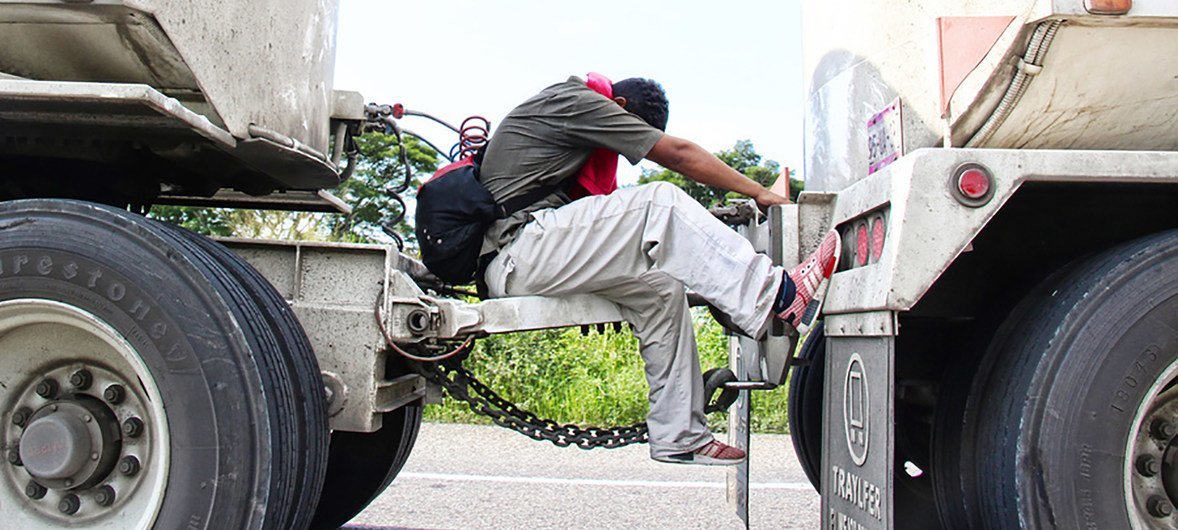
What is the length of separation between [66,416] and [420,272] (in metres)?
1.27

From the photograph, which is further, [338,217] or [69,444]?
[338,217]

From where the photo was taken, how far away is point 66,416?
2.58 m

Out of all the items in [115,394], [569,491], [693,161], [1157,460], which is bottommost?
[569,491]

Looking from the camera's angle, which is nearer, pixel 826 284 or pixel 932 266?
pixel 932 266

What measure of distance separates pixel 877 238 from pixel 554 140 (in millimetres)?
1275

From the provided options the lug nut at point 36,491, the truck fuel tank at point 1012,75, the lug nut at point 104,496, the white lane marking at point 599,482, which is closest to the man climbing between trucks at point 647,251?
the truck fuel tank at point 1012,75

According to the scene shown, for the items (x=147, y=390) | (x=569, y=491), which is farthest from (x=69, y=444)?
(x=569, y=491)

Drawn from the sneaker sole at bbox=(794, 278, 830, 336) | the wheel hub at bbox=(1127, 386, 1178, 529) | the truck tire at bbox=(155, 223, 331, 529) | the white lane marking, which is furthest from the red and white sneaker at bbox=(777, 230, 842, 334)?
the white lane marking

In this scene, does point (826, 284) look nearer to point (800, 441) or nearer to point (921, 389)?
point (921, 389)

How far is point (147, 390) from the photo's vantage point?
2.49 meters

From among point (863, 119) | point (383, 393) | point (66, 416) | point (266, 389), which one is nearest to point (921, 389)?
point (863, 119)

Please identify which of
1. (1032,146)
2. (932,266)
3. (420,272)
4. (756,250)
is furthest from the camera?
(420,272)

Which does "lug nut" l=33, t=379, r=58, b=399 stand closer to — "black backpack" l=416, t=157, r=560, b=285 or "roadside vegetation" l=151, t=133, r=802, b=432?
"black backpack" l=416, t=157, r=560, b=285

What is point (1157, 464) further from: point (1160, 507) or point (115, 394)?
point (115, 394)
